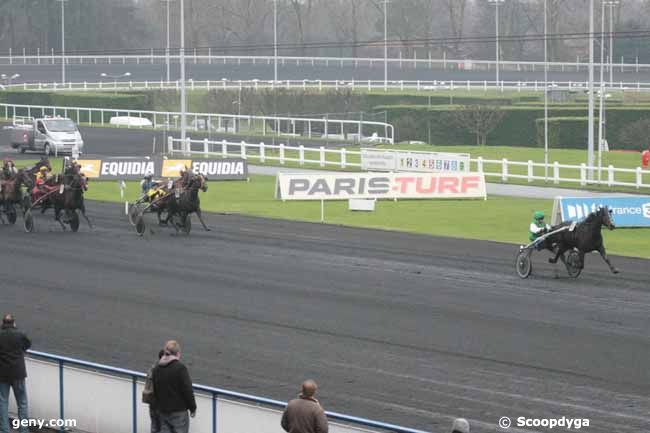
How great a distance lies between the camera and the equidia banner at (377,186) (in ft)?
115

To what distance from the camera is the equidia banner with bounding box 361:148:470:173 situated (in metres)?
42.4

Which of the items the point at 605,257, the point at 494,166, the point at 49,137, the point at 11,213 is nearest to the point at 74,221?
the point at 11,213

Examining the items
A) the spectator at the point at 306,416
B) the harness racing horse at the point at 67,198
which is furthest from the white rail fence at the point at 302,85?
the spectator at the point at 306,416

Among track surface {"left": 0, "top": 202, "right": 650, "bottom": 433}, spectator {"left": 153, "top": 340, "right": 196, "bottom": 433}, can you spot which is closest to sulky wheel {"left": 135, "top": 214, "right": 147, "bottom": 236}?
track surface {"left": 0, "top": 202, "right": 650, "bottom": 433}

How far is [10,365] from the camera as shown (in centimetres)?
1202

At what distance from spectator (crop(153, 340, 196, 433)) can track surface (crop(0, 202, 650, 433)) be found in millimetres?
2823

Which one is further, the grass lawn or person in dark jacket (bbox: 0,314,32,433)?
the grass lawn

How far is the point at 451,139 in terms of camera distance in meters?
66.2

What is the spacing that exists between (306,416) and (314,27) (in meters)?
129

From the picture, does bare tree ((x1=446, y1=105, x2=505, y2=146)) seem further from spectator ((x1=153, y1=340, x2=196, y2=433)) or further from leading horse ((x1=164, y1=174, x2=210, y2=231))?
spectator ((x1=153, y1=340, x2=196, y2=433))

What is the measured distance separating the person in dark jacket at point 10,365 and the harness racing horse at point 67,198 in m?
14.9

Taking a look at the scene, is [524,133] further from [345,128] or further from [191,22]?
[191,22]

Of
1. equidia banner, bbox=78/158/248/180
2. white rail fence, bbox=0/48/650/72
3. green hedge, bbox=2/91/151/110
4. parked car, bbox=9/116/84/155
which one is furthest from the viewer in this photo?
white rail fence, bbox=0/48/650/72

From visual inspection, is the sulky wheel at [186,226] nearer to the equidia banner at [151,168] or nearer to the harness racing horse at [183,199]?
the harness racing horse at [183,199]
